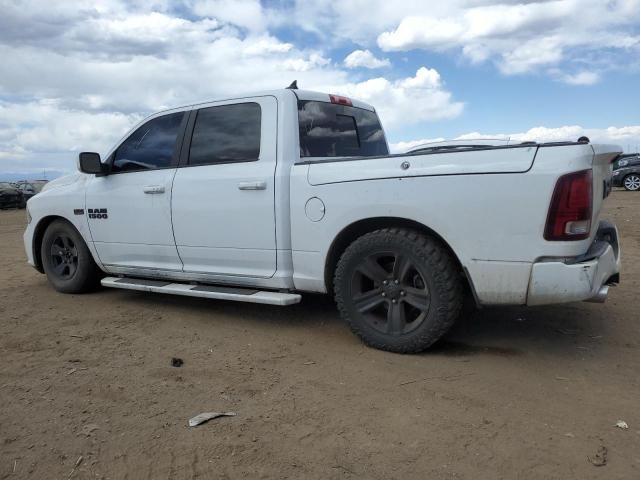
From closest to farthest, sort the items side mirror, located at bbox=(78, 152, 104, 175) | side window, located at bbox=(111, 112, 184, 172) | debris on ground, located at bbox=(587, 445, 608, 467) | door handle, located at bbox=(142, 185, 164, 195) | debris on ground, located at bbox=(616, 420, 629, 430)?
debris on ground, located at bbox=(587, 445, 608, 467), debris on ground, located at bbox=(616, 420, 629, 430), door handle, located at bbox=(142, 185, 164, 195), side window, located at bbox=(111, 112, 184, 172), side mirror, located at bbox=(78, 152, 104, 175)

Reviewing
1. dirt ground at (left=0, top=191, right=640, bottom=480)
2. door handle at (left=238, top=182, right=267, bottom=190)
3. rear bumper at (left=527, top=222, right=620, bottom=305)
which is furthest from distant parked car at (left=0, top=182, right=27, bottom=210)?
rear bumper at (left=527, top=222, right=620, bottom=305)

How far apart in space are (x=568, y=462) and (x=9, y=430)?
276 centimetres

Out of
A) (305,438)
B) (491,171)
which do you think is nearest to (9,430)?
(305,438)

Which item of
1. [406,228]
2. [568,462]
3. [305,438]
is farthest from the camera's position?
[406,228]

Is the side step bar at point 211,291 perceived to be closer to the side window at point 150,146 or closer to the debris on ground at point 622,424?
the side window at point 150,146

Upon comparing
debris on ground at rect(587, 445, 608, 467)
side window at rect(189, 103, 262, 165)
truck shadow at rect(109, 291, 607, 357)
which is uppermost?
side window at rect(189, 103, 262, 165)

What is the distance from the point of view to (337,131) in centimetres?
471

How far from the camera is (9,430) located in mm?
2820

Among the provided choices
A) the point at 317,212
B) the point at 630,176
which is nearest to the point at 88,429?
the point at 317,212

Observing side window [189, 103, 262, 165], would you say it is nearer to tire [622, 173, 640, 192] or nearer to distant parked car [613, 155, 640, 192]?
distant parked car [613, 155, 640, 192]

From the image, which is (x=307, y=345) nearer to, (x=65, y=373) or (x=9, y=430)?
(x=65, y=373)

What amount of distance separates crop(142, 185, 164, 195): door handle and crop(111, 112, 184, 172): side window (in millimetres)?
214

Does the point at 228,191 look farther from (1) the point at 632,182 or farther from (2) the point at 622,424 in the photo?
(1) the point at 632,182

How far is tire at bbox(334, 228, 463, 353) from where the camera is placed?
136 inches
